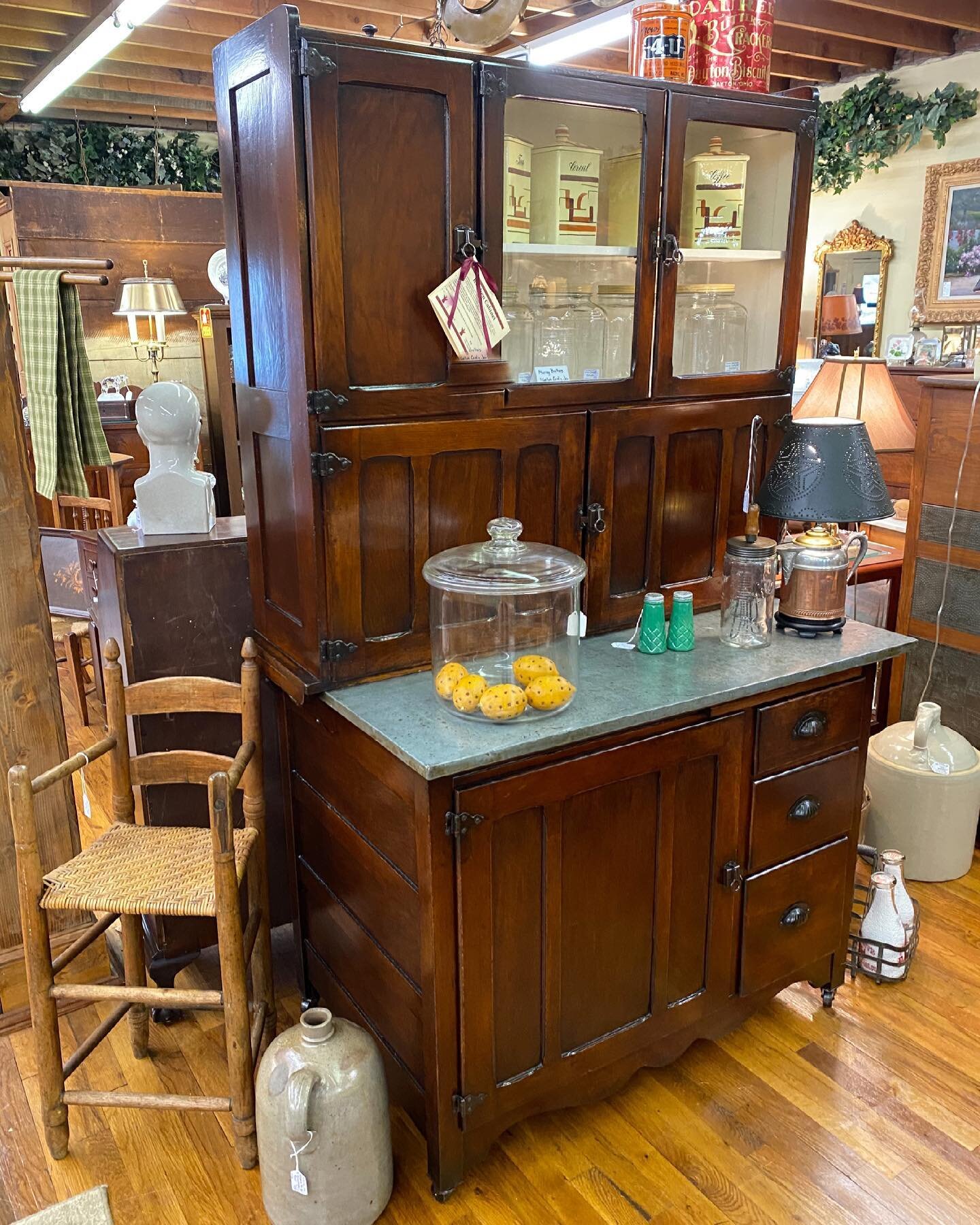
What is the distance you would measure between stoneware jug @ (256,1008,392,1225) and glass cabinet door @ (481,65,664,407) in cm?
125

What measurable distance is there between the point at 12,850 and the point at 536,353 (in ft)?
5.48

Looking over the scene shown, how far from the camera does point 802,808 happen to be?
215 cm

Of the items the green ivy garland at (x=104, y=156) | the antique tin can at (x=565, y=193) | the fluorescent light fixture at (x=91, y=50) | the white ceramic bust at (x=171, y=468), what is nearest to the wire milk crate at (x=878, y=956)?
the antique tin can at (x=565, y=193)

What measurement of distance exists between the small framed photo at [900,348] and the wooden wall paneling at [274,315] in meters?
4.74

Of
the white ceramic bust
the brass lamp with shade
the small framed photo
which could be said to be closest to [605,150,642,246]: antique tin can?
the white ceramic bust

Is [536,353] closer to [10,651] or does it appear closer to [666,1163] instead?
[10,651]

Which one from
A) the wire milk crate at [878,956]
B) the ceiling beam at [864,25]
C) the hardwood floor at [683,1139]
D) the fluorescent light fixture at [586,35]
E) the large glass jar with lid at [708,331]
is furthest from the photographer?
the ceiling beam at [864,25]

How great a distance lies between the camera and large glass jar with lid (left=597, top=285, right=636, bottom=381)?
2.07 metres

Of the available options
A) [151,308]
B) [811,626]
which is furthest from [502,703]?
[151,308]

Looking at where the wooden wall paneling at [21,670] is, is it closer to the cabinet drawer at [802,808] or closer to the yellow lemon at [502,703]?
the yellow lemon at [502,703]

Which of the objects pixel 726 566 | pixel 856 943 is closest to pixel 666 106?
pixel 726 566

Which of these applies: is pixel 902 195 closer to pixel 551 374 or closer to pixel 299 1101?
pixel 551 374

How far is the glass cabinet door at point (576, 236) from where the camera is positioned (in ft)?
6.19

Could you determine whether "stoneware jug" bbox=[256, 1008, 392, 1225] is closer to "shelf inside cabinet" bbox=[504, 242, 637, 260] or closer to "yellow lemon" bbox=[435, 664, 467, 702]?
"yellow lemon" bbox=[435, 664, 467, 702]
